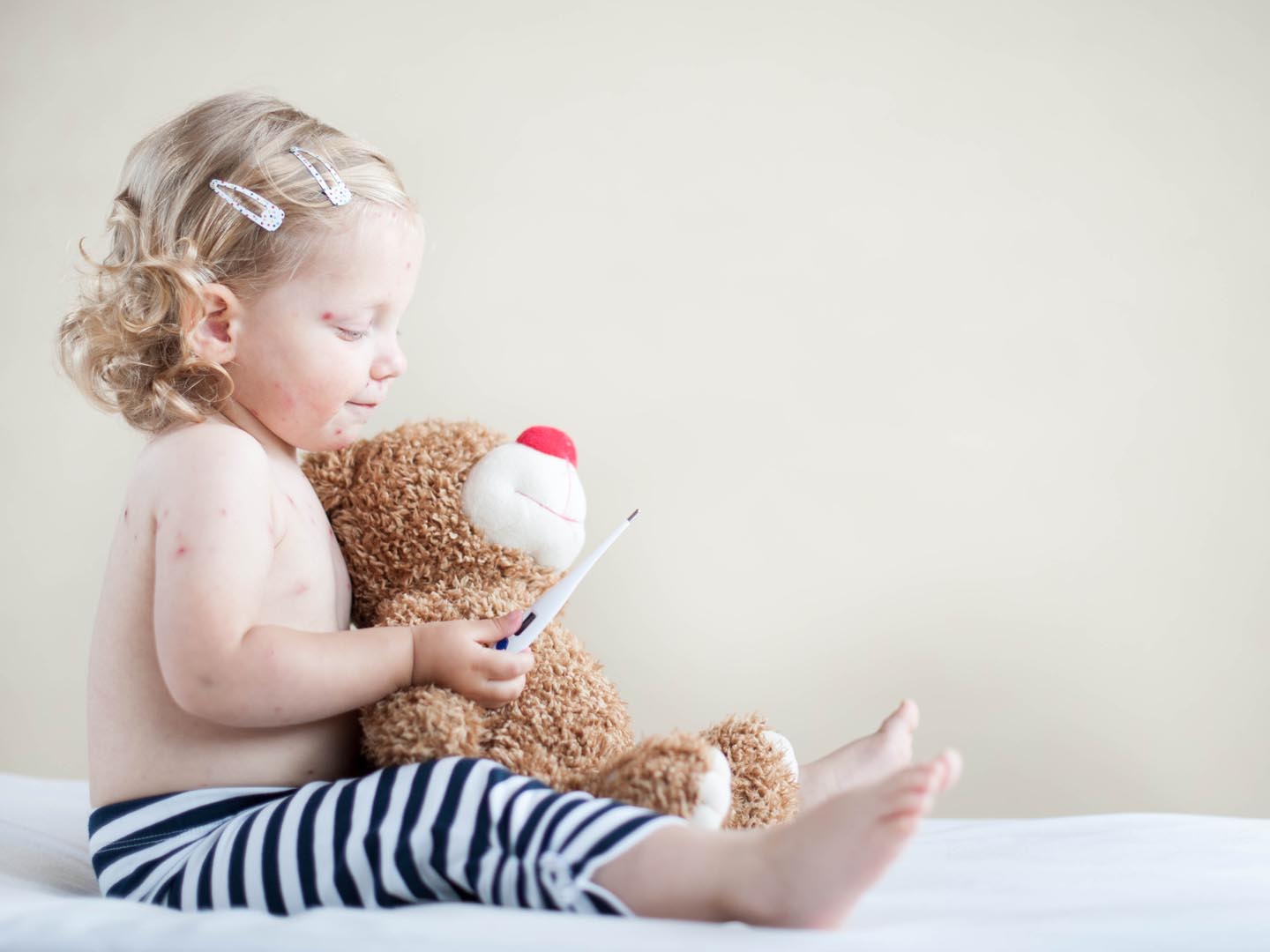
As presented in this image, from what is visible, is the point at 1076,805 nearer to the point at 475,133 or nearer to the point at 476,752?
the point at 476,752

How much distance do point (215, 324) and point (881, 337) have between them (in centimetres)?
81

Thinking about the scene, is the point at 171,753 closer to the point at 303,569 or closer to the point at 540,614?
the point at 303,569

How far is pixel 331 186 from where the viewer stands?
0.88 meters

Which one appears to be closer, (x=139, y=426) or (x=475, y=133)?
(x=139, y=426)

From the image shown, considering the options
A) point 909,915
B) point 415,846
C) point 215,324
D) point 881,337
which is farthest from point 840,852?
point 881,337

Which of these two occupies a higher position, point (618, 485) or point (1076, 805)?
point (618, 485)

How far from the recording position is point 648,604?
137 centimetres

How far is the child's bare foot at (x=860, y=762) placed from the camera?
1.01 m

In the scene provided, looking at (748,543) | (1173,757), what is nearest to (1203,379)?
(1173,757)

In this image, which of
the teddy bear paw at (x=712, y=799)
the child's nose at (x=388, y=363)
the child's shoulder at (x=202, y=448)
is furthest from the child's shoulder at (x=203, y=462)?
the teddy bear paw at (x=712, y=799)

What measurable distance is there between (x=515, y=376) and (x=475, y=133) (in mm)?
318

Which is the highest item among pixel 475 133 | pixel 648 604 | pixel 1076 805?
pixel 475 133

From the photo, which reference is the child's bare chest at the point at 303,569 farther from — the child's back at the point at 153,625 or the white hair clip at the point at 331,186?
the white hair clip at the point at 331,186

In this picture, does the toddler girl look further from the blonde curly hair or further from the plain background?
the plain background
